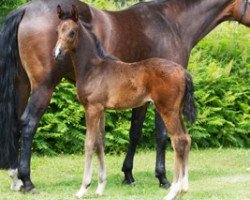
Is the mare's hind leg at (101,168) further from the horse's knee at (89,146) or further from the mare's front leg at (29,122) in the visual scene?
the mare's front leg at (29,122)

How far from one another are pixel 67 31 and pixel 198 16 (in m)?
2.61

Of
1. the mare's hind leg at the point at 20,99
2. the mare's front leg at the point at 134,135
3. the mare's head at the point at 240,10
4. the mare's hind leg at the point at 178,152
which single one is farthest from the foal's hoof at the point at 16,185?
the mare's head at the point at 240,10

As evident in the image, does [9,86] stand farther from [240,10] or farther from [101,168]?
[240,10]

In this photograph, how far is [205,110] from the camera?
12.2 metres

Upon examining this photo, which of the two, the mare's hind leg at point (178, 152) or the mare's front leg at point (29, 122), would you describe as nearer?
the mare's hind leg at point (178, 152)

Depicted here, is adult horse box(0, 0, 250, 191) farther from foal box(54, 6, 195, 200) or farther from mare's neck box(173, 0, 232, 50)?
foal box(54, 6, 195, 200)

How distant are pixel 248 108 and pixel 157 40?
183 inches

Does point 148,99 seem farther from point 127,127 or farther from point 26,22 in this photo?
point 127,127

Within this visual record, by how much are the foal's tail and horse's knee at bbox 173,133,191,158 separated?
0.24 meters

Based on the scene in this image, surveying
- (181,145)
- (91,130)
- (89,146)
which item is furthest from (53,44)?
(181,145)

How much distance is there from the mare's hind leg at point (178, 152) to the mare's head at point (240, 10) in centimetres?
280

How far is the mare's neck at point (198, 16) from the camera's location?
884 centimetres

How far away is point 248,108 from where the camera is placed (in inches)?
495

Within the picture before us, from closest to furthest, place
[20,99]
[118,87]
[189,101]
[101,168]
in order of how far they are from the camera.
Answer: [189,101] → [118,87] → [101,168] → [20,99]
